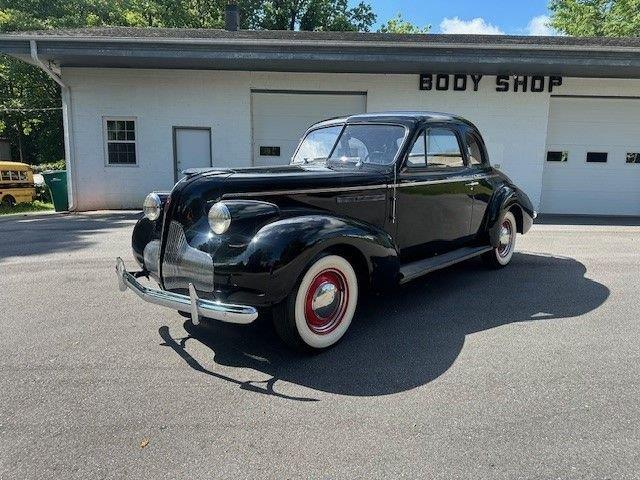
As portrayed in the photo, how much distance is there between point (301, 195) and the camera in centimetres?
374

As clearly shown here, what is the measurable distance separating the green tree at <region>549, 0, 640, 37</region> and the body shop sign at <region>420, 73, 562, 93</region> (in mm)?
14957

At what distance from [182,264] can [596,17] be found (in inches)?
1236

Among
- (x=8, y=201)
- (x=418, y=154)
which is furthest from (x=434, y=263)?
(x=8, y=201)

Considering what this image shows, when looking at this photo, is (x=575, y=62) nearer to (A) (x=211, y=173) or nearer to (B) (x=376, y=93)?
(B) (x=376, y=93)

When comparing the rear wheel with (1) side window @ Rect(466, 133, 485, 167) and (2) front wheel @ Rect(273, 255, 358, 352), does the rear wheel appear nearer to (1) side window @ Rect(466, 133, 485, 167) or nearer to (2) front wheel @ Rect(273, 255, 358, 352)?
(1) side window @ Rect(466, 133, 485, 167)

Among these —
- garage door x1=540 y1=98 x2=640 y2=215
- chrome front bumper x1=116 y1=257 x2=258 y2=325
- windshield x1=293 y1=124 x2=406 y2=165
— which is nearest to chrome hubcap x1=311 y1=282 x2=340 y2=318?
chrome front bumper x1=116 y1=257 x2=258 y2=325

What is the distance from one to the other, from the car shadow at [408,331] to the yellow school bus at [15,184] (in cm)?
1673

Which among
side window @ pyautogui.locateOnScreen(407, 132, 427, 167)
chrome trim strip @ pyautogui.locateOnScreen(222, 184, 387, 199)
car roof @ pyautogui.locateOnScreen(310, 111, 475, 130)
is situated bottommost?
chrome trim strip @ pyautogui.locateOnScreen(222, 184, 387, 199)

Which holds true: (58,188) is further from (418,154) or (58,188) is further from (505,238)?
(505,238)

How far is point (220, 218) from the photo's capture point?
130 inches

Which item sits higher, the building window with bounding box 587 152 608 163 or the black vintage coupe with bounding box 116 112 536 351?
the building window with bounding box 587 152 608 163

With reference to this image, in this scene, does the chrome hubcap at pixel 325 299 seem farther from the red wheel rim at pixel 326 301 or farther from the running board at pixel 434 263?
the running board at pixel 434 263

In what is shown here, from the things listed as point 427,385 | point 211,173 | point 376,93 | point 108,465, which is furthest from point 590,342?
point 376,93

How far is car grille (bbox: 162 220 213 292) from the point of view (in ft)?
10.9
